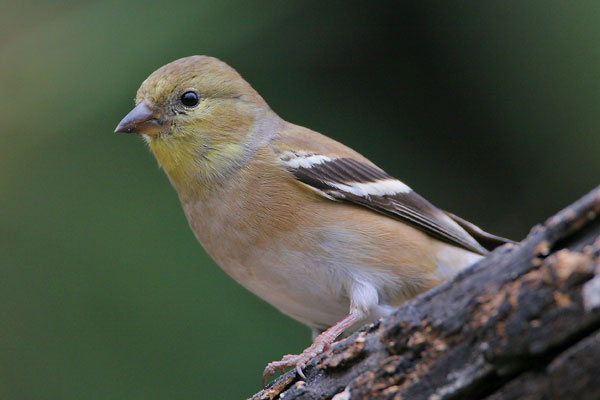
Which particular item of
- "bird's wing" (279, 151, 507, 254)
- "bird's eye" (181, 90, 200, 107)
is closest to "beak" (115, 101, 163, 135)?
"bird's eye" (181, 90, 200, 107)

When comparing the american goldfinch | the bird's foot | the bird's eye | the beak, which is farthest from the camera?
the bird's eye

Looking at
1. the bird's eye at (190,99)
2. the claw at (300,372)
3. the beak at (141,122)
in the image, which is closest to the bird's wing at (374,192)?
the bird's eye at (190,99)

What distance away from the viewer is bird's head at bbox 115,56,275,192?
12.9ft

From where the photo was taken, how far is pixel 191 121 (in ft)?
13.2

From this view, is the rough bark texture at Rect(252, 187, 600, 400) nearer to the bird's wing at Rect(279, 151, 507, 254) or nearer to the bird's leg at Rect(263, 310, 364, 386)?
the bird's leg at Rect(263, 310, 364, 386)

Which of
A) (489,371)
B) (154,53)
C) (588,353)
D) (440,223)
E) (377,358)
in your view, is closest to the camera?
(588,353)

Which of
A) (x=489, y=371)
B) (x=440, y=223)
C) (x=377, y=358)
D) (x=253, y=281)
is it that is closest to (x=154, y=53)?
(x=253, y=281)

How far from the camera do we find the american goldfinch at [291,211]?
3600 mm

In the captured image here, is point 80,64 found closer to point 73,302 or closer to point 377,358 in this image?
point 73,302

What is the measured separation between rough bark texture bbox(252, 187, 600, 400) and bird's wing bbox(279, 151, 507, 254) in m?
1.67

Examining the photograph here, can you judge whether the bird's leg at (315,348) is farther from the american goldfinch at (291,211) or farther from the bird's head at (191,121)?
the bird's head at (191,121)

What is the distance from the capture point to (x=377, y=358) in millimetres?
2293

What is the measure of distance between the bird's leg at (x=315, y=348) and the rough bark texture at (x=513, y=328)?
0.82 metres

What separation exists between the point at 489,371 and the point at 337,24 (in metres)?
3.44
